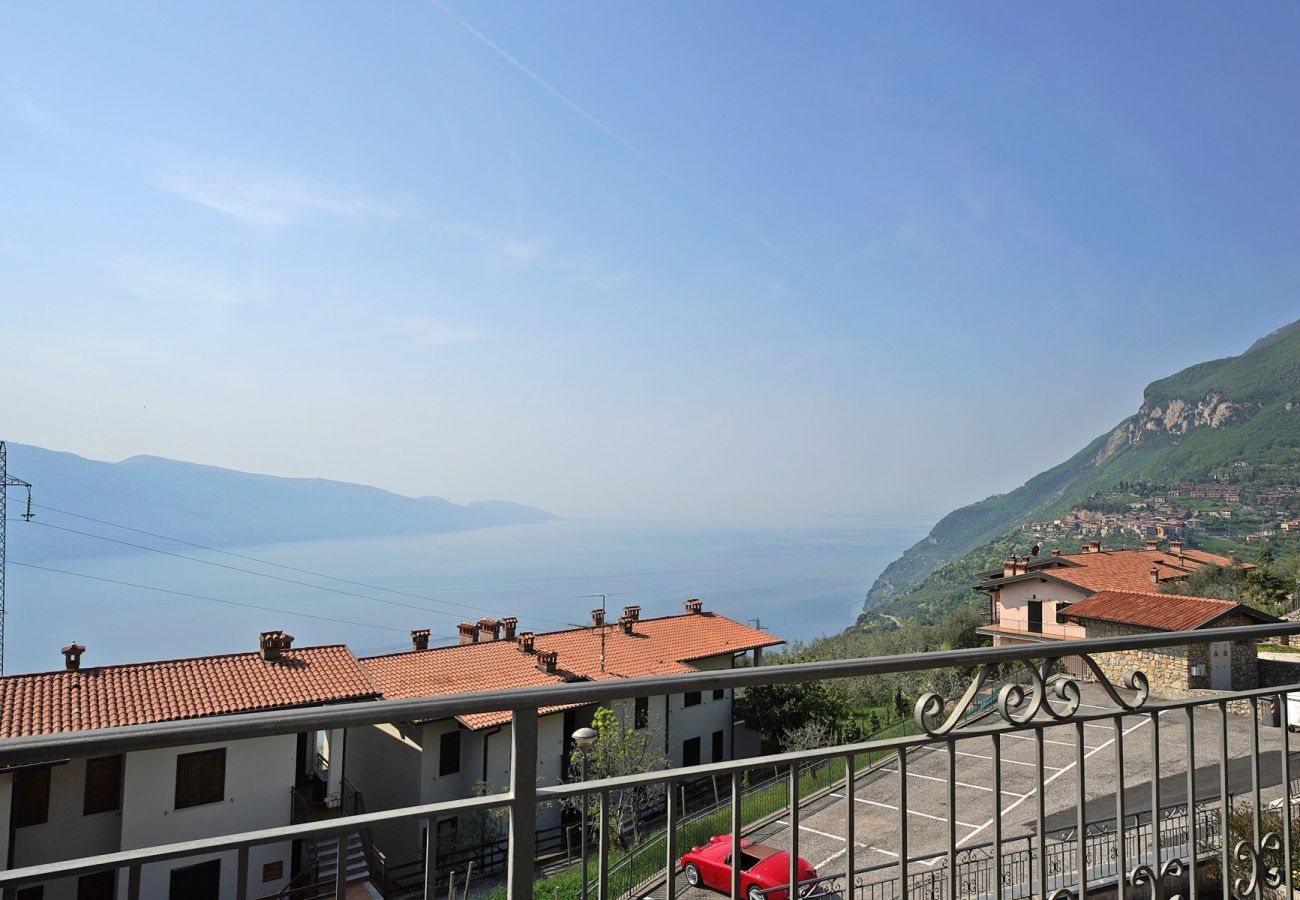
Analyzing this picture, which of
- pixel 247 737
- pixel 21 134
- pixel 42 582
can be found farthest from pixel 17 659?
pixel 247 737

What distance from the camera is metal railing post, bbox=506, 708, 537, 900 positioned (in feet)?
5.39

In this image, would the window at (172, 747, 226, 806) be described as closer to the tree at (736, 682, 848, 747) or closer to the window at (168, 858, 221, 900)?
the window at (168, 858, 221, 900)

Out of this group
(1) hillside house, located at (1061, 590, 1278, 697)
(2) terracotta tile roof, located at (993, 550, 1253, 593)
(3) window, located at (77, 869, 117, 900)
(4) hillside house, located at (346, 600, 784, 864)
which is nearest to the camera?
(3) window, located at (77, 869, 117, 900)

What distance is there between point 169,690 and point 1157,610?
24.8 metres

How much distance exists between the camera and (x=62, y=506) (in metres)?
194

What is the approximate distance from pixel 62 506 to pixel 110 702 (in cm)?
22225

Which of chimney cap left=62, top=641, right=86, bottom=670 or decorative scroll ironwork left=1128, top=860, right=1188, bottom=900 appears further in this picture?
chimney cap left=62, top=641, right=86, bottom=670

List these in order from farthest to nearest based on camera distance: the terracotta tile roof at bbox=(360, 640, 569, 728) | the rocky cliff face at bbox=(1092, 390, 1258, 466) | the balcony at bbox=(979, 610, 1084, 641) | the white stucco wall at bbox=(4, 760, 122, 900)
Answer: the rocky cliff face at bbox=(1092, 390, 1258, 466) < the balcony at bbox=(979, 610, 1084, 641) < the terracotta tile roof at bbox=(360, 640, 569, 728) < the white stucco wall at bbox=(4, 760, 122, 900)

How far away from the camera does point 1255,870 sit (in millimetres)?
2719

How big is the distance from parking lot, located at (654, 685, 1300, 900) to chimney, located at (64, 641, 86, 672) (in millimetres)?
14507

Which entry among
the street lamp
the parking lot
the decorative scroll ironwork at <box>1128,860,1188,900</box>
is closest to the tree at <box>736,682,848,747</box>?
the parking lot

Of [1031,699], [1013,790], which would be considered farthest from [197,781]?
[1013,790]

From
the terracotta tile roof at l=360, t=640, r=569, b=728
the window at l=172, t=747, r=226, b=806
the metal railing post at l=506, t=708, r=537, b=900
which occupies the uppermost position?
the metal railing post at l=506, t=708, r=537, b=900

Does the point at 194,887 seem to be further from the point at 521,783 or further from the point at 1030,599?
the point at 1030,599
